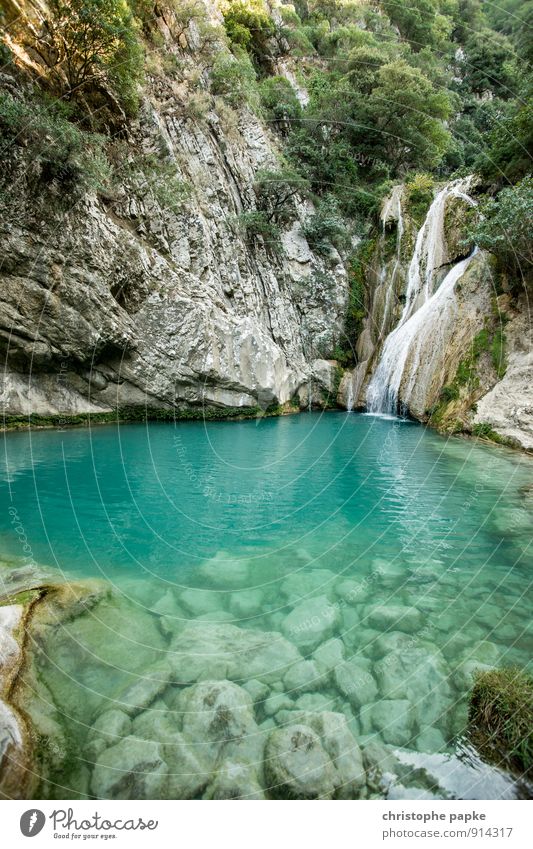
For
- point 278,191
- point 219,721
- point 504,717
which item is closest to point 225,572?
point 219,721

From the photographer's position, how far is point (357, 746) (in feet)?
9.63

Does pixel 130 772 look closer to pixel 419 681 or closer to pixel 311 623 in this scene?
pixel 311 623

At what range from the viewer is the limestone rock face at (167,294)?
603 inches

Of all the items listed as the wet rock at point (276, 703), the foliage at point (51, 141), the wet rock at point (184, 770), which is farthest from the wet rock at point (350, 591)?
the foliage at point (51, 141)

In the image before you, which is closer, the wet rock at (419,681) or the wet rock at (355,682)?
the wet rock at (419,681)

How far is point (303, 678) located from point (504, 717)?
158 cm

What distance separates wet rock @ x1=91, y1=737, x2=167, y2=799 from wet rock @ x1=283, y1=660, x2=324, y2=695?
46.9 inches

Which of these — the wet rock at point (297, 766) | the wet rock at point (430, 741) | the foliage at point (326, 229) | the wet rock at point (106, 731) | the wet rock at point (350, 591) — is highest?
the foliage at point (326, 229)

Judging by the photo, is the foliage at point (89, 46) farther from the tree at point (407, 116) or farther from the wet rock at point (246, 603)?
the wet rock at point (246, 603)

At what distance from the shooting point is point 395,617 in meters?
4.57
